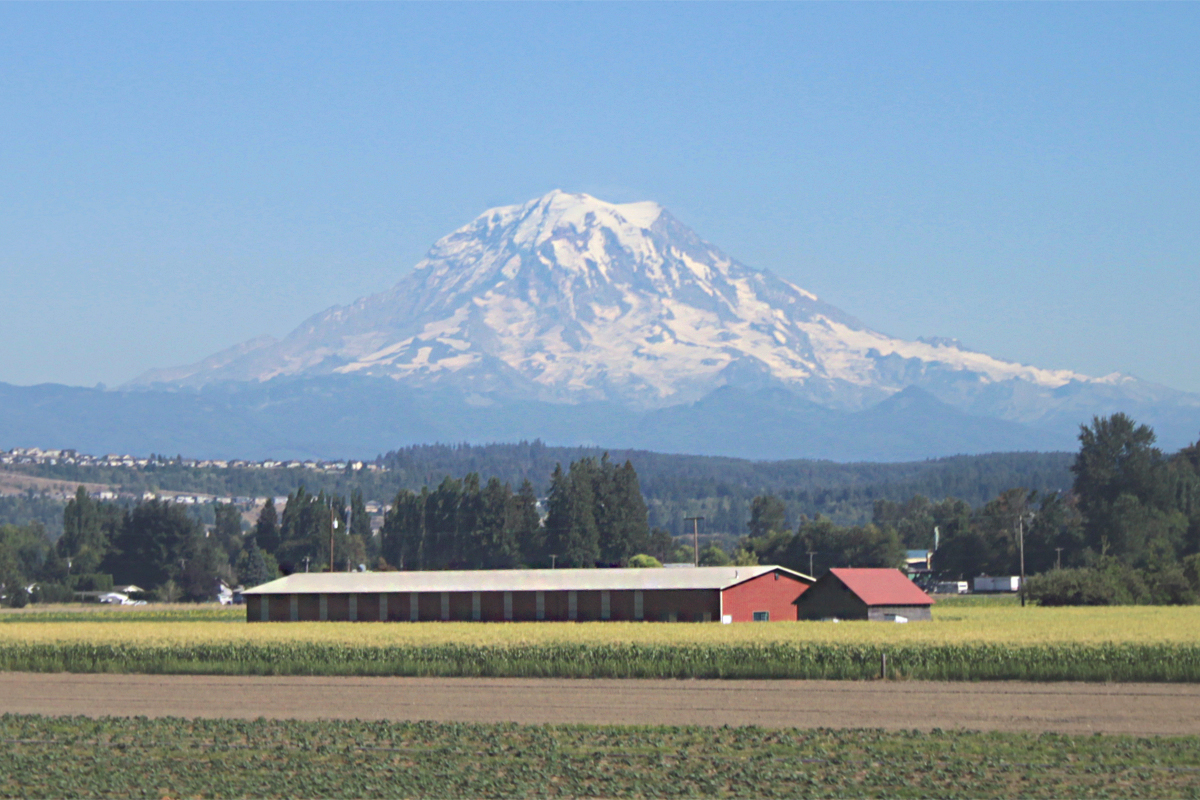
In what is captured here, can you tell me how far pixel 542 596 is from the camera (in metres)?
77.1

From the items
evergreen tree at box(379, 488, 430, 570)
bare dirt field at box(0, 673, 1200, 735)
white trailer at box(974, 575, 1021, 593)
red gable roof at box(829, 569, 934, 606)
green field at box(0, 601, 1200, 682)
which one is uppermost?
evergreen tree at box(379, 488, 430, 570)

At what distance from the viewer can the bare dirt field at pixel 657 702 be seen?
129ft

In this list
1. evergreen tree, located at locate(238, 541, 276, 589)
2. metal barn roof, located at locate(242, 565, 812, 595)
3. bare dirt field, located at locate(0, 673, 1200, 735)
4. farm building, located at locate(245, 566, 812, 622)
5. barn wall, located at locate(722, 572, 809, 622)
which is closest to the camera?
bare dirt field, located at locate(0, 673, 1200, 735)

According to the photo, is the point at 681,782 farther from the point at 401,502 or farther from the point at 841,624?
the point at 401,502

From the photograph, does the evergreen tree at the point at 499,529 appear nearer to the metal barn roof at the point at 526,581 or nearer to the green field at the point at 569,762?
the metal barn roof at the point at 526,581

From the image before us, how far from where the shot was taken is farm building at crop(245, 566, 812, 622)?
75375 mm

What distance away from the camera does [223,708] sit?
4422 centimetres

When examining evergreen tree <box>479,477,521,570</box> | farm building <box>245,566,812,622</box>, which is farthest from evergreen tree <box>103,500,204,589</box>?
farm building <box>245,566,812,622</box>

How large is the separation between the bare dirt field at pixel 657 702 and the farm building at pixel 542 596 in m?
23.0

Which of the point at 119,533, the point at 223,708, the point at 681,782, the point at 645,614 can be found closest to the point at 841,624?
the point at 645,614

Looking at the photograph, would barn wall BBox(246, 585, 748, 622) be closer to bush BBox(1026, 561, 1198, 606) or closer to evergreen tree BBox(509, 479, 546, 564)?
bush BBox(1026, 561, 1198, 606)

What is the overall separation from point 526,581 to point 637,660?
2501 centimetres

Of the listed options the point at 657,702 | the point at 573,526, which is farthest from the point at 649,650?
the point at 573,526

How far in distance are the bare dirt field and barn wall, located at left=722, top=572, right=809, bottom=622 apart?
2417 centimetres
